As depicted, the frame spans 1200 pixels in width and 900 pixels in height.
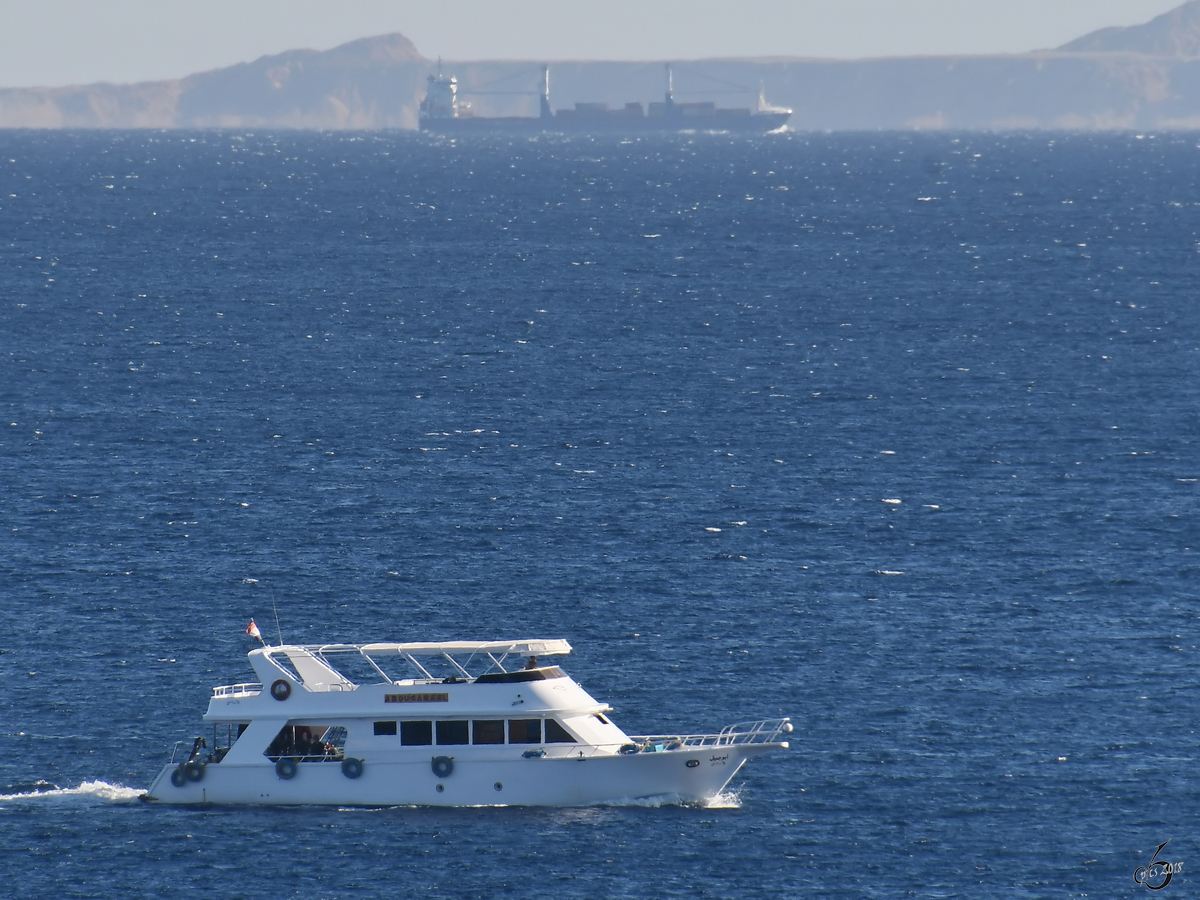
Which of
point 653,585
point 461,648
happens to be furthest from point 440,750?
point 653,585

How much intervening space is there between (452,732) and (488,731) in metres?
1.31

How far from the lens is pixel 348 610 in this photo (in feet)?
316

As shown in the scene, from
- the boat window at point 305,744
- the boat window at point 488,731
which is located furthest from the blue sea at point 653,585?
the boat window at point 488,731

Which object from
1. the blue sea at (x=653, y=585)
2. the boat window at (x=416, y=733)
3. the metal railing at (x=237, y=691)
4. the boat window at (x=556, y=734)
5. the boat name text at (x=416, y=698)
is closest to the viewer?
the blue sea at (x=653, y=585)

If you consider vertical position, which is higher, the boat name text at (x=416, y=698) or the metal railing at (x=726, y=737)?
the boat name text at (x=416, y=698)

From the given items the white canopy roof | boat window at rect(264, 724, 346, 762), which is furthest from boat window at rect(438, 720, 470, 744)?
boat window at rect(264, 724, 346, 762)

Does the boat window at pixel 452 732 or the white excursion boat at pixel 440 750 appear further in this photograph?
the boat window at pixel 452 732

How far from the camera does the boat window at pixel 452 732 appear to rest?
7256cm

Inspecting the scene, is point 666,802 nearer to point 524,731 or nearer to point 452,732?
point 524,731

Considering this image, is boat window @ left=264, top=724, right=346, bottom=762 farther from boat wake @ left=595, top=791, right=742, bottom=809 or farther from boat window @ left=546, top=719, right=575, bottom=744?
boat wake @ left=595, top=791, right=742, bottom=809

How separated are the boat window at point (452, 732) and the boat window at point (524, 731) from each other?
5.39ft

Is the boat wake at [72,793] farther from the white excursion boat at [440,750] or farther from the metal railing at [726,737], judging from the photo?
the metal railing at [726,737]

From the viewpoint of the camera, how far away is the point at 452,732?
7269cm

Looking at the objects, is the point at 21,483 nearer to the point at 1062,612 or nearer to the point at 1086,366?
the point at 1062,612
